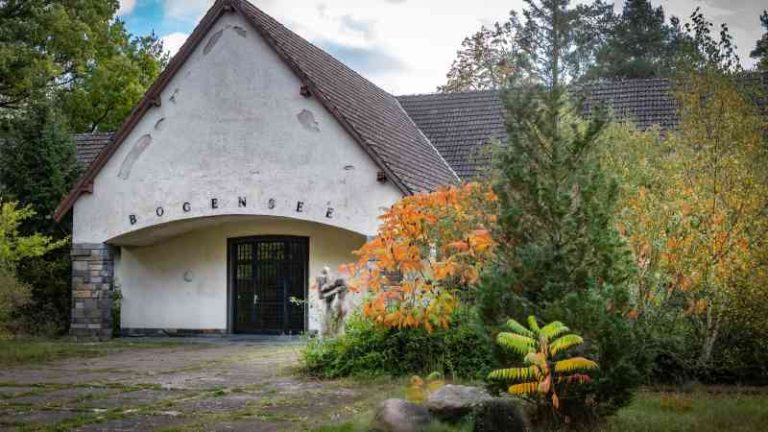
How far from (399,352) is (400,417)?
4521 millimetres

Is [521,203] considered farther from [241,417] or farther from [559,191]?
[241,417]

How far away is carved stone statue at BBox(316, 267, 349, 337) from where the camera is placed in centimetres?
1353

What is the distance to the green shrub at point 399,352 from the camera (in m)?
11.0

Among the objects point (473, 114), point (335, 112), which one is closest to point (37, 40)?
point (335, 112)

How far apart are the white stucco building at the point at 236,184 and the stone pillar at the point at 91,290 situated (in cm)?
2

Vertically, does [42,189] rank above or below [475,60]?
below

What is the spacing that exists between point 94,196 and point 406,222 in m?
11.1

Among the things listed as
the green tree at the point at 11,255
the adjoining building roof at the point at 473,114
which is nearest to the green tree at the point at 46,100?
the green tree at the point at 11,255

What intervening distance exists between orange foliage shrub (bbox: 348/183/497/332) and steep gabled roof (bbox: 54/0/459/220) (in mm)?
5794

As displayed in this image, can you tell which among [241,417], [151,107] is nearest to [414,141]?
[151,107]

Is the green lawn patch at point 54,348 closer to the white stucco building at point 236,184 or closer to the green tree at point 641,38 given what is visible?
the white stucco building at point 236,184

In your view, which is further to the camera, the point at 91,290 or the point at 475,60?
the point at 475,60

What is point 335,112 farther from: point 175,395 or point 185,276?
point 175,395

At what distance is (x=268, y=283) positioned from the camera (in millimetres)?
21141
